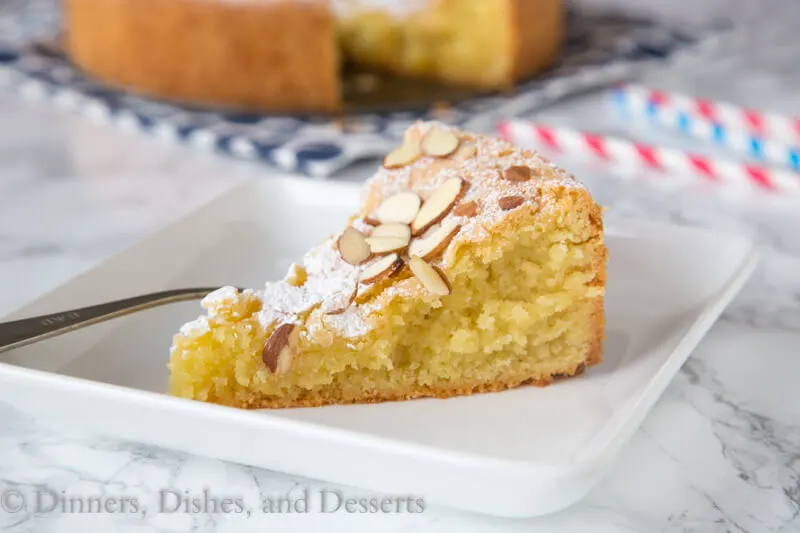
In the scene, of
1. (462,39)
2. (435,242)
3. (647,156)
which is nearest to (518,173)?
(435,242)

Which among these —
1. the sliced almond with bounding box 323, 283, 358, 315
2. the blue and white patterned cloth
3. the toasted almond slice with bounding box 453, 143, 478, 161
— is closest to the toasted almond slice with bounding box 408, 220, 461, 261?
the sliced almond with bounding box 323, 283, 358, 315

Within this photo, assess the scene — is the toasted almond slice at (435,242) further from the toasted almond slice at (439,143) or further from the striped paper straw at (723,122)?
the striped paper straw at (723,122)

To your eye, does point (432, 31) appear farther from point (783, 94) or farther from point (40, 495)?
point (40, 495)

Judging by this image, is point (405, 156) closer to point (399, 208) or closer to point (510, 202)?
point (399, 208)

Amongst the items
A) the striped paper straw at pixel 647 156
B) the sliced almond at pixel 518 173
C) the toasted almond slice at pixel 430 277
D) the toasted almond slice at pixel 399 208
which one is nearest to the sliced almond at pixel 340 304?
the toasted almond slice at pixel 430 277

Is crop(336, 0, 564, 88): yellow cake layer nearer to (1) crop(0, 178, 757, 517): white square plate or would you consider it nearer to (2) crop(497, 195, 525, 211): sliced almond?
(1) crop(0, 178, 757, 517): white square plate

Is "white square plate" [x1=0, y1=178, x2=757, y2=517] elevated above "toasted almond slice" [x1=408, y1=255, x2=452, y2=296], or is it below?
below
